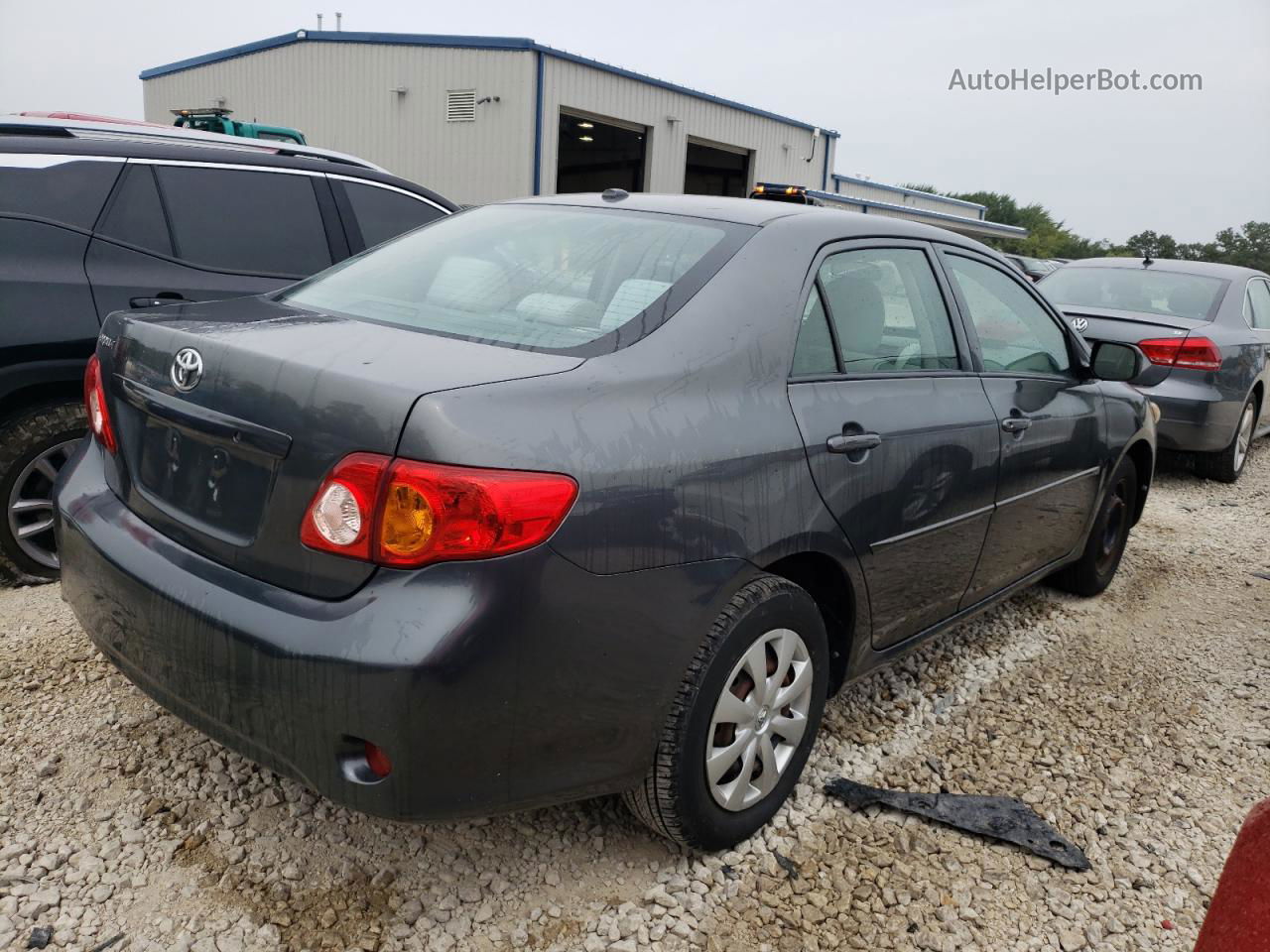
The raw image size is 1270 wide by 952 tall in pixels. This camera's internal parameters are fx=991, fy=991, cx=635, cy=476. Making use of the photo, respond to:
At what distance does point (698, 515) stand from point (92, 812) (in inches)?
66.8

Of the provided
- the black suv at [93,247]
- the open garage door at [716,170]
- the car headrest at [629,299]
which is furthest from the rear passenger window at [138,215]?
the open garage door at [716,170]

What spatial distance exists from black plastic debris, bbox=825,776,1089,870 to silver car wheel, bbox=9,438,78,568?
2.98 meters

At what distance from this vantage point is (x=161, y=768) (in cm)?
263

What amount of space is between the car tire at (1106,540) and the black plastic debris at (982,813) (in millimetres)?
1792

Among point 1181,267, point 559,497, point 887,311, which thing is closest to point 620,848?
point 559,497

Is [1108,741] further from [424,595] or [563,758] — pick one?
[424,595]

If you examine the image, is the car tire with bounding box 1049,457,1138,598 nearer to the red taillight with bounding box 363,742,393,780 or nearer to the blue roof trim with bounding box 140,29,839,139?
the red taillight with bounding box 363,742,393,780

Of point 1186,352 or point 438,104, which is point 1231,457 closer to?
point 1186,352

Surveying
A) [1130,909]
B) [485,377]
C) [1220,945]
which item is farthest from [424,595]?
[1130,909]

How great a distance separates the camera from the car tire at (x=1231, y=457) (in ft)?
23.2

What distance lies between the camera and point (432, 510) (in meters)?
1.75

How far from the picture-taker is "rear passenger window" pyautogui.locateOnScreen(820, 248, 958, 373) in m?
2.65

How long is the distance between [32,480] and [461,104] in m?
17.1

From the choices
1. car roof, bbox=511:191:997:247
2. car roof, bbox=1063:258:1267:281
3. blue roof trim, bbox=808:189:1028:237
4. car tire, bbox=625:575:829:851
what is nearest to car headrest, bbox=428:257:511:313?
car roof, bbox=511:191:997:247
